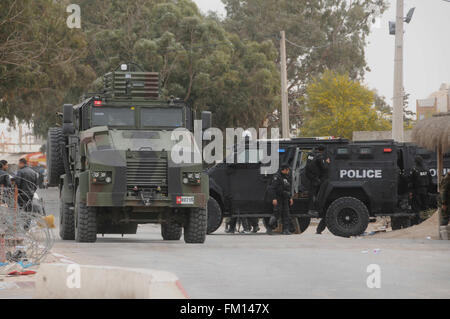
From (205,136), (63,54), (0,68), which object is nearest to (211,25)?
(63,54)

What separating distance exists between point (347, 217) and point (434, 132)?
3.83m

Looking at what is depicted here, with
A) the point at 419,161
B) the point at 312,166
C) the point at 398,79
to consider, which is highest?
the point at 398,79

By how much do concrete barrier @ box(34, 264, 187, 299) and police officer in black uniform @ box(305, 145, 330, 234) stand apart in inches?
536

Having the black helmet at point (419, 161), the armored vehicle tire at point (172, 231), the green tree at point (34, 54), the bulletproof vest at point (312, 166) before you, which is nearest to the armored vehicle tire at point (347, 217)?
the bulletproof vest at point (312, 166)

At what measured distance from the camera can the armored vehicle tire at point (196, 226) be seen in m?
19.9

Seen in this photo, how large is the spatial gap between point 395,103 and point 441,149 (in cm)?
785

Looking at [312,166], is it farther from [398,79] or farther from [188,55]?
[188,55]

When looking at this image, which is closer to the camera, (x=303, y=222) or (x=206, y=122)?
(x=206, y=122)

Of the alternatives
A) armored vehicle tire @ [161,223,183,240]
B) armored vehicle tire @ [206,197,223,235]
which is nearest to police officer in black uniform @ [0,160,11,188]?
armored vehicle tire @ [161,223,183,240]

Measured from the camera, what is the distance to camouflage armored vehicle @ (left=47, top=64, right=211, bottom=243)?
19125 mm

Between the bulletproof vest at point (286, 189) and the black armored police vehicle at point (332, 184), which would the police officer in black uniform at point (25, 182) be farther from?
the bulletproof vest at point (286, 189)

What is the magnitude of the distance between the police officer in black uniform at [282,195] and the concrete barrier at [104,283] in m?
12.7

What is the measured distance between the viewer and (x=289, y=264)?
1530cm

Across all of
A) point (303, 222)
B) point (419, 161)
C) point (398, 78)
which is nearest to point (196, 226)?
point (303, 222)
